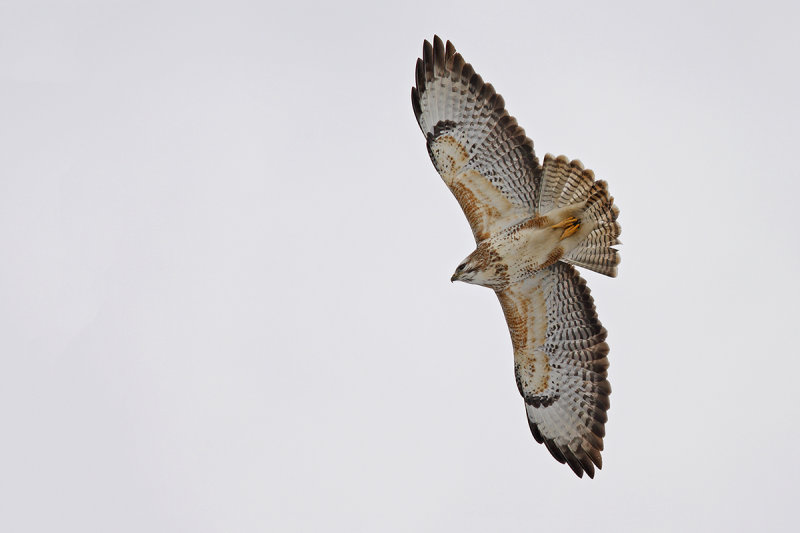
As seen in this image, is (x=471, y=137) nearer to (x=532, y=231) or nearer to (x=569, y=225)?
(x=532, y=231)

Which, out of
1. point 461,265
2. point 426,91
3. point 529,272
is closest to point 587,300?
point 529,272

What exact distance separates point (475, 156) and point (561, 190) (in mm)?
1028

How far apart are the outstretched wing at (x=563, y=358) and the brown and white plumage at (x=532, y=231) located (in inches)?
0.5

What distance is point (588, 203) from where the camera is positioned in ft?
33.9

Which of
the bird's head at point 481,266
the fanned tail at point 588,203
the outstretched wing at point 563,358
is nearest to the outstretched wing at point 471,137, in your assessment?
the fanned tail at point 588,203

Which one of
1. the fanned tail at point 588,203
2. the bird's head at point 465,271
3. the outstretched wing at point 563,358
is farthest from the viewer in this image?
the outstretched wing at point 563,358

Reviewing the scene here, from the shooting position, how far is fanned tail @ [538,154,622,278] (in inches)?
404

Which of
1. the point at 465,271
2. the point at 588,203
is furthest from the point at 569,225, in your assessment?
the point at 465,271

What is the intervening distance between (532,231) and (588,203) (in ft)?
2.27

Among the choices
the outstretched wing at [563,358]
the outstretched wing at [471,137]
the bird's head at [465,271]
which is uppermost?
the outstretched wing at [471,137]

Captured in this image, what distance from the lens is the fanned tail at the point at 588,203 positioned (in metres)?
10.3

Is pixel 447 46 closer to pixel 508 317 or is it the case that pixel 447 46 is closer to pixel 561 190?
pixel 561 190

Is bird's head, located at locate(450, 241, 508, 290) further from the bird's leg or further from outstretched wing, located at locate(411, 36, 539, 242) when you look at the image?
the bird's leg

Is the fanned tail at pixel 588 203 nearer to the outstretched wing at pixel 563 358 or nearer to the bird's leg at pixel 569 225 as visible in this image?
the bird's leg at pixel 569 225
